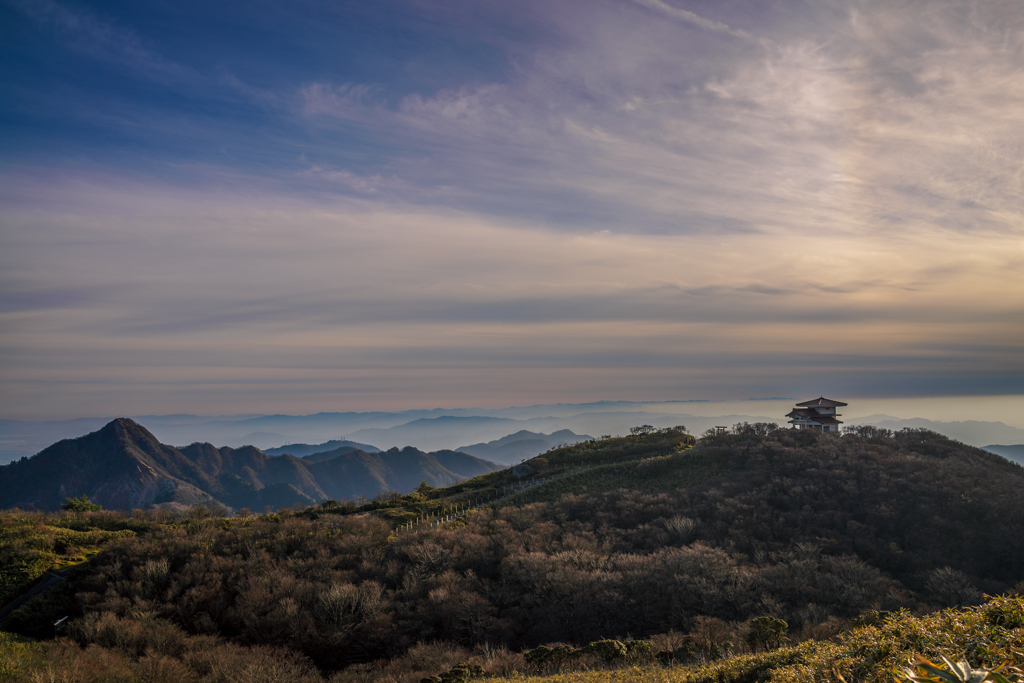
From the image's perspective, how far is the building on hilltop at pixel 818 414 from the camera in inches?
1994

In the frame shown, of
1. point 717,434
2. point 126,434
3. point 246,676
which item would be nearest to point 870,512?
point 717,434

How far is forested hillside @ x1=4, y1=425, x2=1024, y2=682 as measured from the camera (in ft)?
51.8

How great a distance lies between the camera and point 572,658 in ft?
44.8

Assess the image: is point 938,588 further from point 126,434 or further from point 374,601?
point 126,434

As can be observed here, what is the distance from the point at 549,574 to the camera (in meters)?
19.1

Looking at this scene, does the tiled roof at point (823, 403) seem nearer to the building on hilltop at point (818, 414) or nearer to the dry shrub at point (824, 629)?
the building on hilltop at point (818, 414)

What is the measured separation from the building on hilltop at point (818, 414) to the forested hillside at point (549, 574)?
705 inches

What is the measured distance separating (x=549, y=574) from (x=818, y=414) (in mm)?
44791

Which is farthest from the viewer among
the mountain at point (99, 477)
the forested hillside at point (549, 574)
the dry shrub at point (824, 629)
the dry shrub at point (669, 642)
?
the mountain at point (99, 477)

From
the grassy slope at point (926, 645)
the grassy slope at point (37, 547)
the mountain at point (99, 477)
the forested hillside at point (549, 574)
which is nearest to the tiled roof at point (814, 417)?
the forested hillside at point (549, 574)

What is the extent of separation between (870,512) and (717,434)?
1801 centimetres

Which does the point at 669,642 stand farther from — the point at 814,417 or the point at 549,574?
the point at 814,417

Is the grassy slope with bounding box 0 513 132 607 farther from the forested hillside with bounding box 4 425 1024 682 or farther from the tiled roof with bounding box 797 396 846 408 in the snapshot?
the tiled roof with bounding box 797 396 846 408

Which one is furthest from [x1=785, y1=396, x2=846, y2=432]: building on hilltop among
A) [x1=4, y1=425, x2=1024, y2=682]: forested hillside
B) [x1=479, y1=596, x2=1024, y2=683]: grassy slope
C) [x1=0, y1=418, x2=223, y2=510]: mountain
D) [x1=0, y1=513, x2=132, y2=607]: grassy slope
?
[x1=0, y1=418, x2=223, y2=510]: mountain
